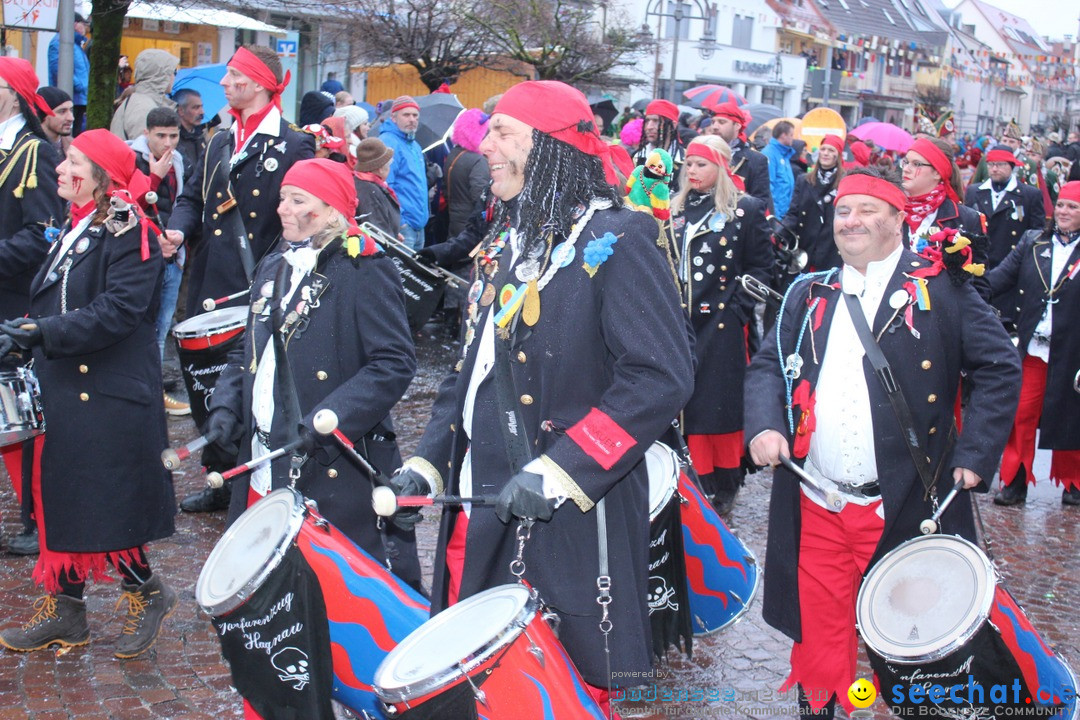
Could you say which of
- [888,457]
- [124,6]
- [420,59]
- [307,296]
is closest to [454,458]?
[307,296]

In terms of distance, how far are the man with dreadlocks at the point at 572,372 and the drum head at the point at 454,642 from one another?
0.23 metres

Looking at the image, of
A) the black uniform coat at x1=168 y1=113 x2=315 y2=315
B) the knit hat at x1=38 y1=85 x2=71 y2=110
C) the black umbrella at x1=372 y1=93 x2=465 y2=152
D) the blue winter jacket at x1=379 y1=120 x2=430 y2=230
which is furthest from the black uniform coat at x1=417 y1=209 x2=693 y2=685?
the black umbrella at x1=372 y1=93 x2=465 y2=152

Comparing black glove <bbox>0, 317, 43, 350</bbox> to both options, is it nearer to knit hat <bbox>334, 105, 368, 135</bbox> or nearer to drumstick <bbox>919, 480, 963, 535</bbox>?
drumstick <bbox>919, 480, 963, 535</bbox>

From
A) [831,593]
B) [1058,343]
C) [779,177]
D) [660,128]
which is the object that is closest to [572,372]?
[831,593]

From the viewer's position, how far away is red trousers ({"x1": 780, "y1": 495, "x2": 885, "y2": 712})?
4.04 meters

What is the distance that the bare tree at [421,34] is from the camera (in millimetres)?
19625

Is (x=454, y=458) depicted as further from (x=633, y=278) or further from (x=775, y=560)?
(x=775, y=560)

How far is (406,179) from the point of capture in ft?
35.3

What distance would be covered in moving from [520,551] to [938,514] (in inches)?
59.7

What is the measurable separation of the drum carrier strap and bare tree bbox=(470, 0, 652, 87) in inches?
678

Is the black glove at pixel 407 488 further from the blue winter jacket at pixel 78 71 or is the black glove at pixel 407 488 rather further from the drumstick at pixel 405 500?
the blue winter jacket at pixel 78 71

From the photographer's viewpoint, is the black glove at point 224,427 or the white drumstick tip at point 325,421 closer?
the white drumstick tip at point 325,421

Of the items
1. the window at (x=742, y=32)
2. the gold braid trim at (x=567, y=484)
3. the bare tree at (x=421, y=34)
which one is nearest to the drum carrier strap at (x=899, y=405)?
the gold braid trim at (x=567, y=484)

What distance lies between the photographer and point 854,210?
414cm
